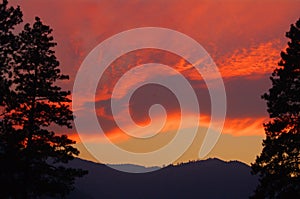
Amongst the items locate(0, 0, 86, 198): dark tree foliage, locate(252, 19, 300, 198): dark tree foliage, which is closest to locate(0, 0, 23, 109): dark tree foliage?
locate(0, 0, 86, 198): dark tree foliage

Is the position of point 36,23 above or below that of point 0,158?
above

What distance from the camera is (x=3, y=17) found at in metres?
26.8

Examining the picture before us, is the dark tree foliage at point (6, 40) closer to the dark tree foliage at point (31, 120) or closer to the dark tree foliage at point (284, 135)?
the dark tree foliage at point (31, 120)

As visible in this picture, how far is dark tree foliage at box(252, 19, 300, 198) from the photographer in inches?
1091

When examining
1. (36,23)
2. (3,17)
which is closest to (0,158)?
(3,17)

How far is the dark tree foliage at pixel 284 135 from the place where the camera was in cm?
2770

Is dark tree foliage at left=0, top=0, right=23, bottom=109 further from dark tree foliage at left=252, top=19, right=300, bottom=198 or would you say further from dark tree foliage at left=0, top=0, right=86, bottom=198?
dark tree foliage at left=252, top=19, right=300, bottom=198

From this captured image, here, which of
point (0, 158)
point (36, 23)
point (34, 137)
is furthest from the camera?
point (36, 23)

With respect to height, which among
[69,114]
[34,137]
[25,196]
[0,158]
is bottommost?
[25,196]

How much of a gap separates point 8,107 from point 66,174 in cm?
628

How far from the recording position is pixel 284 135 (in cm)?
2831

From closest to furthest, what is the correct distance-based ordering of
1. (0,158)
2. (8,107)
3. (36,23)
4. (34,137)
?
1. (0,158)
2. (8,107)
3. (34,137)
4. (36,23)

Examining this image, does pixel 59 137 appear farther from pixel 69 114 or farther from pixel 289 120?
pixel 289 120

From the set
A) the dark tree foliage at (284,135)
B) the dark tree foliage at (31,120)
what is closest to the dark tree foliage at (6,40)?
the dark tree foliage at (31,120)
